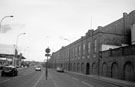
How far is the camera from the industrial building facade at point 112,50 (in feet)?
88.4

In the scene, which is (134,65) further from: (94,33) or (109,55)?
(94,33)

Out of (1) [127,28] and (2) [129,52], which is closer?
(2) [129,52]

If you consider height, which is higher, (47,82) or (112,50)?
(112,50)

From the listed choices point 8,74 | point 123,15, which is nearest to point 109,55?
point 123,15

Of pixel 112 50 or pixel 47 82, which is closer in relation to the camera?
pixel 47 82

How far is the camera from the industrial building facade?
26.9 meters

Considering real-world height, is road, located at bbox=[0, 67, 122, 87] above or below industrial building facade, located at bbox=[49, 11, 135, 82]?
below

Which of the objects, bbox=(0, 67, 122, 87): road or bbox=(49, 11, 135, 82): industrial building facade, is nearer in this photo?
bbox=(0, 67, 122, 87): road

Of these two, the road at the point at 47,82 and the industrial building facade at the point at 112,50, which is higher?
the industrial building facade at the point at 112,50

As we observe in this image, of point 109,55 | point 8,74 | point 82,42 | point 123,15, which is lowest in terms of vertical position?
point 8,74

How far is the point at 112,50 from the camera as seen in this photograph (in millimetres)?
31422

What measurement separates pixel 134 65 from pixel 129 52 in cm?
236

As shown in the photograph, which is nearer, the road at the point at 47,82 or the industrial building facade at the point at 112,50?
the road at the point at 47,82

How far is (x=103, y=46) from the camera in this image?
37156 millimetres
